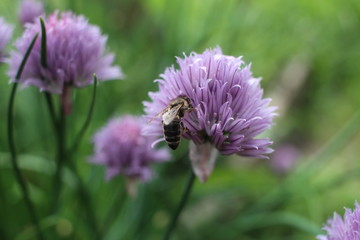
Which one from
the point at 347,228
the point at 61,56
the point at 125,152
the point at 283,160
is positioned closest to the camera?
the point at 347,228

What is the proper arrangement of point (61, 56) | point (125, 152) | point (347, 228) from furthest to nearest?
point (125, 152)
point (61, 56)
point (347, 228)

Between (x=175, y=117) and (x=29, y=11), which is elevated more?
(x=29, y=11)

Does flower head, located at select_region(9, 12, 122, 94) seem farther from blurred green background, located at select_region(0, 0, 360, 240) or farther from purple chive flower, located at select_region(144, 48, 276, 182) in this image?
blurred green background, located at select_region(0, 0, 360, 240)

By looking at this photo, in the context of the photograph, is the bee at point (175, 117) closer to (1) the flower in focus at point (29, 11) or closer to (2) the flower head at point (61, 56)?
(2) the flower head at point (61, 56)

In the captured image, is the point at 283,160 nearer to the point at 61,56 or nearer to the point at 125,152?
the point at 125,152

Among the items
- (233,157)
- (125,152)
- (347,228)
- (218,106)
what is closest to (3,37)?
(125,152)

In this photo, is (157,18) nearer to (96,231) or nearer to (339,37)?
(339,37)

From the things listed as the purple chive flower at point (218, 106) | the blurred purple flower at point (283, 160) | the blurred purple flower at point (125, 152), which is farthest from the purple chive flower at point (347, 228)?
the blurred purple flower at point (283, 160)
